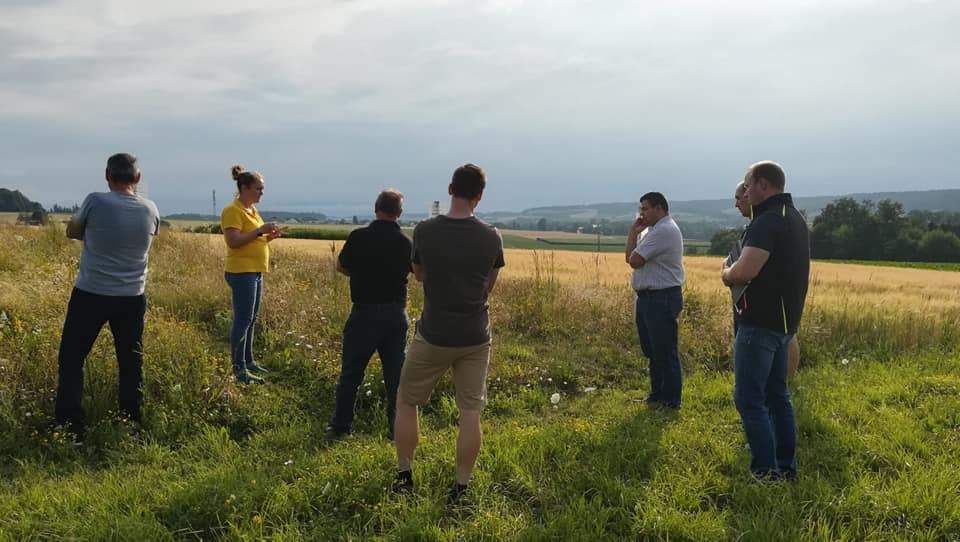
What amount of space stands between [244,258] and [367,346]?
1.84m

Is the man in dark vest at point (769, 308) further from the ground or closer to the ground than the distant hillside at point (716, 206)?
closer to the ground

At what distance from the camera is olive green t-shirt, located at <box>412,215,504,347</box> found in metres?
3.31

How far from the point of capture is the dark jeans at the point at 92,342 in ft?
14.3

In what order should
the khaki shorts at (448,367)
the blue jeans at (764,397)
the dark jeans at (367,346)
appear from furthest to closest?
1. the dark jeans at (367,346)
2. the blue jeans at (764,397)
3. the khaki shorts at (448,367)

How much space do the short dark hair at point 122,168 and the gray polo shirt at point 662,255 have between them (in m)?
4.30

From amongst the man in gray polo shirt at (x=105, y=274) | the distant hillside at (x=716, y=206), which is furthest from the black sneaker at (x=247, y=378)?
the distant hillside at (x=716, y=206)

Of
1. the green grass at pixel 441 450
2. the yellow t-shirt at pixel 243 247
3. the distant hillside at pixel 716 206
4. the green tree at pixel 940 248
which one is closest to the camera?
the green grass at pixel 441 450

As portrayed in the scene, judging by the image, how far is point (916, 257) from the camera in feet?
176

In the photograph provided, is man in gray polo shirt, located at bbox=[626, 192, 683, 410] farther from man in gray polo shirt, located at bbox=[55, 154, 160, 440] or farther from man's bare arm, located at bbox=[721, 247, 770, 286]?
man in gray polo shirt, located at bbox=[55, 154, 160, 440]

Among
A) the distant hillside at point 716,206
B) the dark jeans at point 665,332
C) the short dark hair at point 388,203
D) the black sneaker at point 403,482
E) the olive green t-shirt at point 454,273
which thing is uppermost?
the distant hillside at point 716,206

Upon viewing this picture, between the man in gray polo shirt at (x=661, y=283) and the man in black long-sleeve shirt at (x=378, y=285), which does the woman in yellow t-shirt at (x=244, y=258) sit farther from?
the man in gray polo shirt at (x=661, y=283)

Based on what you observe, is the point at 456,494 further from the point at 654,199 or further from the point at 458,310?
the point at 654,199

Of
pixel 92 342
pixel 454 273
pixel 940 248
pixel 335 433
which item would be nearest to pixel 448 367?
pixel 454 273

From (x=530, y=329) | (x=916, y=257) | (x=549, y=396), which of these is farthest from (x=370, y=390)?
(x=916, y=257)
